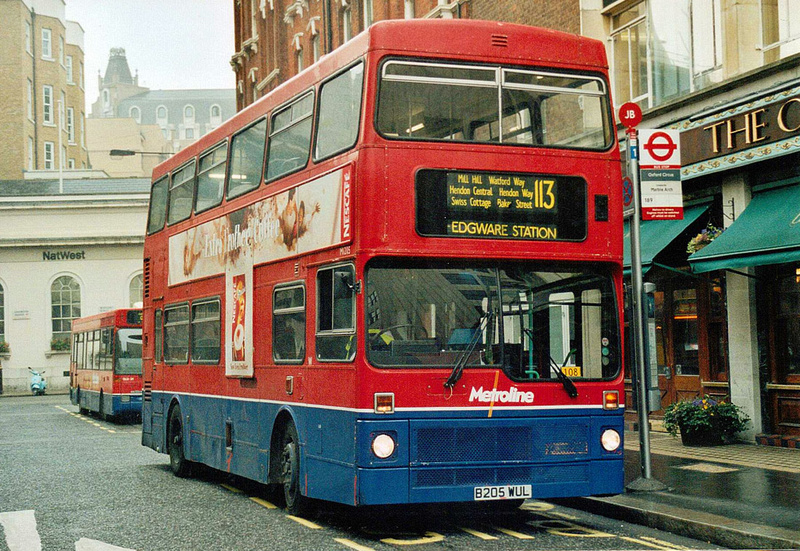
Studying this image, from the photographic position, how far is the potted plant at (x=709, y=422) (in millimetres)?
16031

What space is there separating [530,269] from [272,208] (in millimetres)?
3247

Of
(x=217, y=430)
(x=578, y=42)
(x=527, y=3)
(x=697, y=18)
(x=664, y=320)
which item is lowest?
(x=217, y=430)

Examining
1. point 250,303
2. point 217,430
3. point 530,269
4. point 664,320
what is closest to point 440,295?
point 530,269

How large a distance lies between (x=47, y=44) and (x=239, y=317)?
2885 inches

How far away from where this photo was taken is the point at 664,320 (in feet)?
62.2

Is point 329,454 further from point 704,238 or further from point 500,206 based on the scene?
point 704,238

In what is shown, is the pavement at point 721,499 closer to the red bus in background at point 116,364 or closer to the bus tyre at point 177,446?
the bus tyre at point 177,446

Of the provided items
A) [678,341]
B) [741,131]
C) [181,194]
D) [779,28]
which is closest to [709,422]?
[678,341]

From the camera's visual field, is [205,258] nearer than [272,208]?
No

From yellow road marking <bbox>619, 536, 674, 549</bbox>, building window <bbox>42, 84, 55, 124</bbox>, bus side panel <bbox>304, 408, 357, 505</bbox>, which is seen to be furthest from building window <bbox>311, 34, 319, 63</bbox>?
building window <bbox>42, 84, 55, 124</bbox>

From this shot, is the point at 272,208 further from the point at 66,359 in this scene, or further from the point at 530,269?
the point at 66,359

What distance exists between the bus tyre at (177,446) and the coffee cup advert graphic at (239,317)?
3126 millimetres

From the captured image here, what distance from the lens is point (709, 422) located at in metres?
16.0

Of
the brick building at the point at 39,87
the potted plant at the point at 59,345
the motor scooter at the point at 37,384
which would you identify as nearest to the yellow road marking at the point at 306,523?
the motor scooter at the point at 37,384
